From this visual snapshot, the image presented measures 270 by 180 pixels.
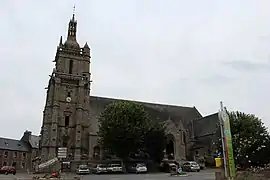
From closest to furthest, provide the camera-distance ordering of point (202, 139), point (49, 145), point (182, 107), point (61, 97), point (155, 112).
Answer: point (49, 145) → point (61, 97) → point (202, 139) → point (155, 112) → point (182, 107)

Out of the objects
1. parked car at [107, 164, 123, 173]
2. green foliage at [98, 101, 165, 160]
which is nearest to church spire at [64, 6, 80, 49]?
green foliage at [98, 101, 165, 160]

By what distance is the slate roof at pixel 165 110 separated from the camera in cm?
6828

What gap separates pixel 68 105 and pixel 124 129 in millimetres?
17980

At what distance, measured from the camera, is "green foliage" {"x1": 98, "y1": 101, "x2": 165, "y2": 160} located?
49344 mm

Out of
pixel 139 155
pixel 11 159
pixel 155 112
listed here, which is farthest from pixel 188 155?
pixel 11 159

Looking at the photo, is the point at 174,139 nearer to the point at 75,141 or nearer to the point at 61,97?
the point at 75,141

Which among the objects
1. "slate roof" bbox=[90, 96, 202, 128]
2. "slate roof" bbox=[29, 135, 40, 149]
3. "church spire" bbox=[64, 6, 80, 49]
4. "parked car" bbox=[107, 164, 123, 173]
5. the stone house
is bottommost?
"parked car" bbox=[107, 164, 123, 173]

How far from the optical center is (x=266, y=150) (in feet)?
126

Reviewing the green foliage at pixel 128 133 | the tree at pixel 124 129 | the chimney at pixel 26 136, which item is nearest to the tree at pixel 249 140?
the green foliage at pixel 128 133

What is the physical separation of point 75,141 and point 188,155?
2486 centimetres

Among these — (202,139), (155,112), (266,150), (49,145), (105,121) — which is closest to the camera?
(266,150)

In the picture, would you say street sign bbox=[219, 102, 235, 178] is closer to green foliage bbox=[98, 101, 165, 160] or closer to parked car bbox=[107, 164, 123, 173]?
parked car bbox=[107, 164, 123, 173]

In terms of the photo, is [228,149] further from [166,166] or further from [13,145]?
[13,145]

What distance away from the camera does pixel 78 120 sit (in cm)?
6119
